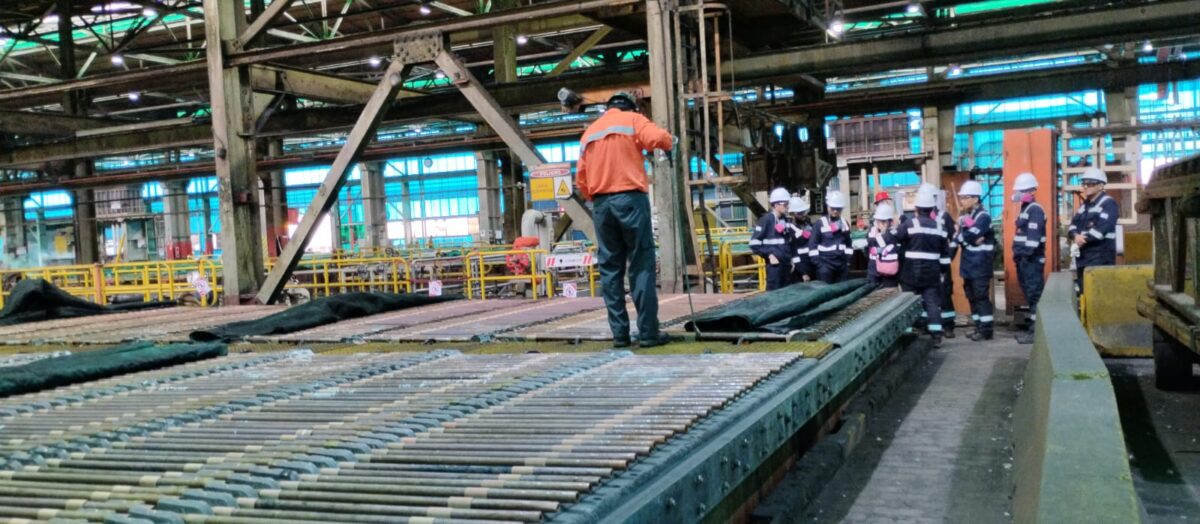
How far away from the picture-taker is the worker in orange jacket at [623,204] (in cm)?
488

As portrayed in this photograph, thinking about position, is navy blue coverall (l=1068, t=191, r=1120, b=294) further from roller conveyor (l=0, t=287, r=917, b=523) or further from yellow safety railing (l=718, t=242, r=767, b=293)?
roller conveyor (l=0, t=287, r=917, b=523)

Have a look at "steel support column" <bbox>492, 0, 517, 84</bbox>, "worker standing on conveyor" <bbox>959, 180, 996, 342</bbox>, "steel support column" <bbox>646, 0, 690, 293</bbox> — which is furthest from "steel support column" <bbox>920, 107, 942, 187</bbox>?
"steel support column" <bbox>646, 0, 690, 293</bbox>

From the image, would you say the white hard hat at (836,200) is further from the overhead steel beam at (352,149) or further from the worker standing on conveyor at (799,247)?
the overhead steel beam at (352,149)

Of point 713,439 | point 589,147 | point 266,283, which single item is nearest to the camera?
point 713,439

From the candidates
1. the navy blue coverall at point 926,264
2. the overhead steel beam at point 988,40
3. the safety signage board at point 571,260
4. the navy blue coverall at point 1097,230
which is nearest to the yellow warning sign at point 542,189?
the overhead steel beam at point 988,40

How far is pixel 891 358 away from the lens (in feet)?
24.7

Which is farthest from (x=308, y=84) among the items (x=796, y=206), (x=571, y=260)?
(x=796, y=206)

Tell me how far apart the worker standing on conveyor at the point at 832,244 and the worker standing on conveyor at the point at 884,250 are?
32 centimetres

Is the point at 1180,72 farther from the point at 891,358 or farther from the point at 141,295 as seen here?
the point at 141,295

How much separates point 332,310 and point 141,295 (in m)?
10.8

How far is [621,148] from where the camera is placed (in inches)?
192

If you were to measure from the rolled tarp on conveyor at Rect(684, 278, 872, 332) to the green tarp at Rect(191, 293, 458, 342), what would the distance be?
9.89ft

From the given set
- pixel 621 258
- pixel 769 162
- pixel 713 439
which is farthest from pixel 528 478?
pixel 769 162

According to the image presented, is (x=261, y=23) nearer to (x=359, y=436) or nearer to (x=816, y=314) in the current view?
(x=816, y=314)
